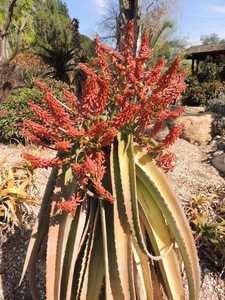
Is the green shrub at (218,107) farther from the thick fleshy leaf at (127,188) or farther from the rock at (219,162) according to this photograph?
the thick fleshy leaf at (127,188)

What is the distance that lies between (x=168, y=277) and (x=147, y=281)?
0.11 meters

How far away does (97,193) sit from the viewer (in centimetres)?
186

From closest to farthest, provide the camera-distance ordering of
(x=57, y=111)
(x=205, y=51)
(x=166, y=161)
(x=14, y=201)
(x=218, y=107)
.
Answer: (x=57, y=111), (x=166, y=161), (x=14, y=201), (x=218, y=107), (x=205, y=51)

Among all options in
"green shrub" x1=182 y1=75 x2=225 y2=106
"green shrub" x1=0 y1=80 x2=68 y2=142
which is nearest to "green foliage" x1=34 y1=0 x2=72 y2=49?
"green shrub" x1=182 y1=75 x2=225 y2=106

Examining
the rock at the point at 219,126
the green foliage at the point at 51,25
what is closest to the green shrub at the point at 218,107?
the rock at the point at 219,126

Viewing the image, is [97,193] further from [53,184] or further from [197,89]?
[197,89]

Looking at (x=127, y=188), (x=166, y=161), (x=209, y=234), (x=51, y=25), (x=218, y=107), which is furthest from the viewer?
(x=51, y=25)

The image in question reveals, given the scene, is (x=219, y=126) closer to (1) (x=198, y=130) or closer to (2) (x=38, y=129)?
(1) (x=198, y=130)

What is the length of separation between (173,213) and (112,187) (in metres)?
0.31

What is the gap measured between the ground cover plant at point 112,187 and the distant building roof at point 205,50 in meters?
18.7

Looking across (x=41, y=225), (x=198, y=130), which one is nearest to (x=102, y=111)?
(x=41, y=225)

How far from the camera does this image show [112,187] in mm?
1848

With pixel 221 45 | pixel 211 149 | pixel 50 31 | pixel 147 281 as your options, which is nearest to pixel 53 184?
pixel 147 281

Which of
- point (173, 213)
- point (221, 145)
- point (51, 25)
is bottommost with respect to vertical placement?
point (221, 145)
